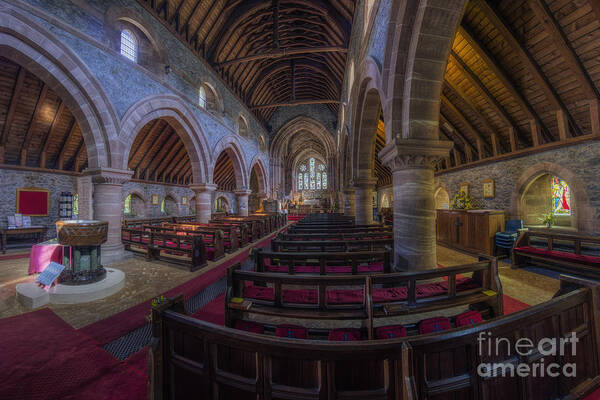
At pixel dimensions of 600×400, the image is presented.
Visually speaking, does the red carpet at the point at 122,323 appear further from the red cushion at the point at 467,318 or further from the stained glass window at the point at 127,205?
the stained glass window at the point at 127,205

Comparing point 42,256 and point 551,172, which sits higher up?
point 551,172

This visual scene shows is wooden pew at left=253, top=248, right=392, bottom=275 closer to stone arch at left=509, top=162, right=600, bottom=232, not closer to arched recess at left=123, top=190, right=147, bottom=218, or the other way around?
stone arch at left=509, top=162, right=600, bottom=232

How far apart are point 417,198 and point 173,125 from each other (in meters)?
10.3

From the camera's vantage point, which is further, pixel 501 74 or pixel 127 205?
pixel 127 205

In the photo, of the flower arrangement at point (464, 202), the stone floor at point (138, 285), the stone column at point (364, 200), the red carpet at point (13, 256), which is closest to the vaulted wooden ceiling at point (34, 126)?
the red carpet at point (13, 256)

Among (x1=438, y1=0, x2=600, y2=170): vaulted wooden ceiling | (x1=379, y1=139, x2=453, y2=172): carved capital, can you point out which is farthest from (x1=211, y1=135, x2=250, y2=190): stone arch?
(x1=438, y1=0, x2=600, y2=170): vaulted wooden ceiling

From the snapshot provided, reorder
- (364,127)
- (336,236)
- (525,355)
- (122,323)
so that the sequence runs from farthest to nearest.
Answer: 1. (364,127)
2. (336,236)
3. (122,323)
4. (525,355)

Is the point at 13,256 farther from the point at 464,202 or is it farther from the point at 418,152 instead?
the point at 464,202

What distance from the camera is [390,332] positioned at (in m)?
2.29

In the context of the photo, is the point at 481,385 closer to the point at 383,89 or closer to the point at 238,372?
the point at 238,372

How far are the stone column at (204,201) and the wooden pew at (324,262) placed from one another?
807 centimetres

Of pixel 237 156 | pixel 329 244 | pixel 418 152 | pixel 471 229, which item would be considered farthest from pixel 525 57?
pixel 237 156

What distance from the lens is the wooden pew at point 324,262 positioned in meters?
3.43

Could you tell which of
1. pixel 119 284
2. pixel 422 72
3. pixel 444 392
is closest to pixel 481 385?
pixel 444 392
